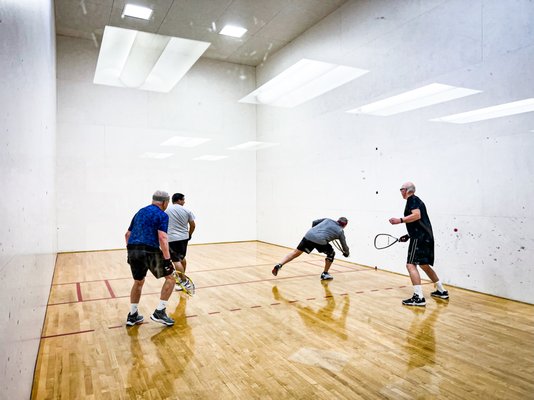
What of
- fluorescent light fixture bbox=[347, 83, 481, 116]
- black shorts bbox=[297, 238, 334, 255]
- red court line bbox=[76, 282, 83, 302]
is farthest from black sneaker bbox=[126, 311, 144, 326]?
fluorescent light fixture bbox=[347, 83, 481, 116]

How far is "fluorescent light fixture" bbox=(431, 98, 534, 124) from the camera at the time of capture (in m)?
3.58

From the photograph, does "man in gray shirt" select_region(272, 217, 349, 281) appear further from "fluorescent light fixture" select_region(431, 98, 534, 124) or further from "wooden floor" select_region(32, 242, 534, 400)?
"fluorescent light fixture" select_region(431, 98, 534, 124)

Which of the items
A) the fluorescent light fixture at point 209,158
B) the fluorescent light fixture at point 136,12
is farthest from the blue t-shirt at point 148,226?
the fluorescent light fixture at point 209,158

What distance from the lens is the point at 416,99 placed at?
4715 millimetres

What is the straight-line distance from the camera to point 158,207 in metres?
2.94

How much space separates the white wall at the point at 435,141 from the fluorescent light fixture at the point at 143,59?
204cm

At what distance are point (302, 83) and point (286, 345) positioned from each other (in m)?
5.27

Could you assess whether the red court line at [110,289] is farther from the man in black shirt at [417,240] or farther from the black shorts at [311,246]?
the man in black shirt at [417,240]

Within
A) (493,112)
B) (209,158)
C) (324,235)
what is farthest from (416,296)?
(209,158)

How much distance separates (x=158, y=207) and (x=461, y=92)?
323 centimetres

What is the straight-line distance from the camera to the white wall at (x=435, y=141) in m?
3.68

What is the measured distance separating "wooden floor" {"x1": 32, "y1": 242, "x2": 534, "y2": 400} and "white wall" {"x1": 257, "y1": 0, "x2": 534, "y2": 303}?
0.57 metres

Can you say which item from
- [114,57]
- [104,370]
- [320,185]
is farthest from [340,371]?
[114,57]

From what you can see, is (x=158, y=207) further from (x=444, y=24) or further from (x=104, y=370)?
(x=444, y=24)
